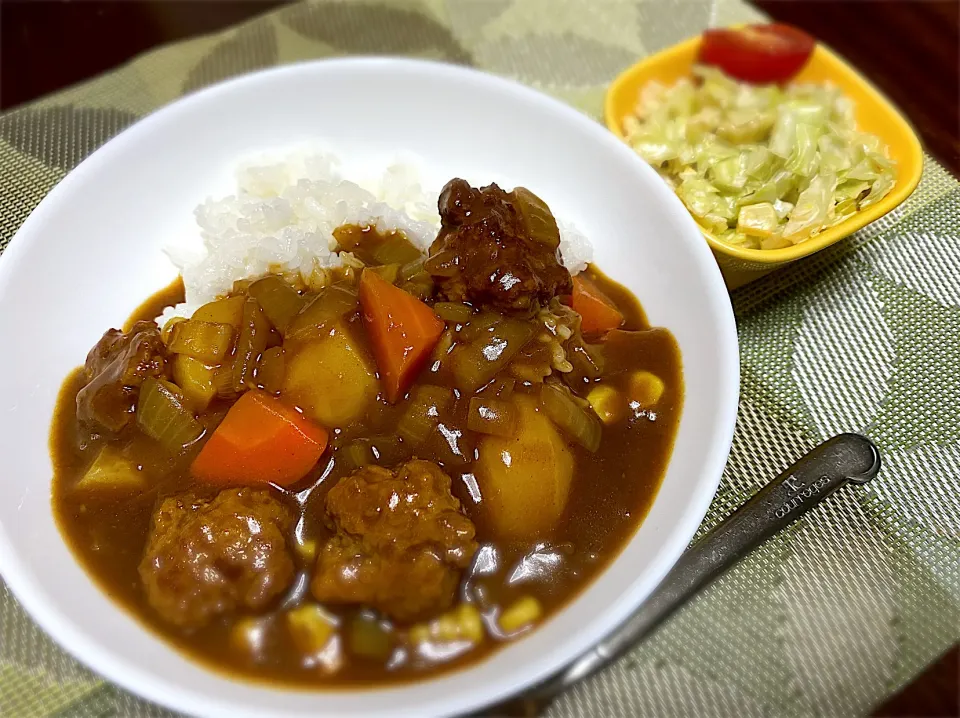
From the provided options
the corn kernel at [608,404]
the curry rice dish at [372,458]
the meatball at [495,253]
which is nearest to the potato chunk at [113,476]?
the curry rice dish at [372,458]

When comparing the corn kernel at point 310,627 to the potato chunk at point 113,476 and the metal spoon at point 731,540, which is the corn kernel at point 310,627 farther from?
the potato chunk at point 113,476

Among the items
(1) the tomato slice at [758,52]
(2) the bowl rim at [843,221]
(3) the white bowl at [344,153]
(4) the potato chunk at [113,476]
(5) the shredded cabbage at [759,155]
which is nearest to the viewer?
(3) the white bowl at [344,153]

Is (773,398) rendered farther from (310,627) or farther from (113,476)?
(113,476)

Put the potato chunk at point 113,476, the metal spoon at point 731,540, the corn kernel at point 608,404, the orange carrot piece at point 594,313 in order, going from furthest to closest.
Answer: the orange carrot piece at point 594,313
the corn kernel at point 608,404
the potato chunk at point 113,476
the metal spoon at point 731,540

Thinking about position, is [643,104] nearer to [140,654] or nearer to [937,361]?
[937,361]

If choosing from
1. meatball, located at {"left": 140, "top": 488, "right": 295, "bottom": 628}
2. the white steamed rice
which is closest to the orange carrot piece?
the white steamed rice

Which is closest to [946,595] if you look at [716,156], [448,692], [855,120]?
[448,692]

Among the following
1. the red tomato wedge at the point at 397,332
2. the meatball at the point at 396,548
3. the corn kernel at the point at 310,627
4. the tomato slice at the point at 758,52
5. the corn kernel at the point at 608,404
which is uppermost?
the tomato slice at the point at 758,52
